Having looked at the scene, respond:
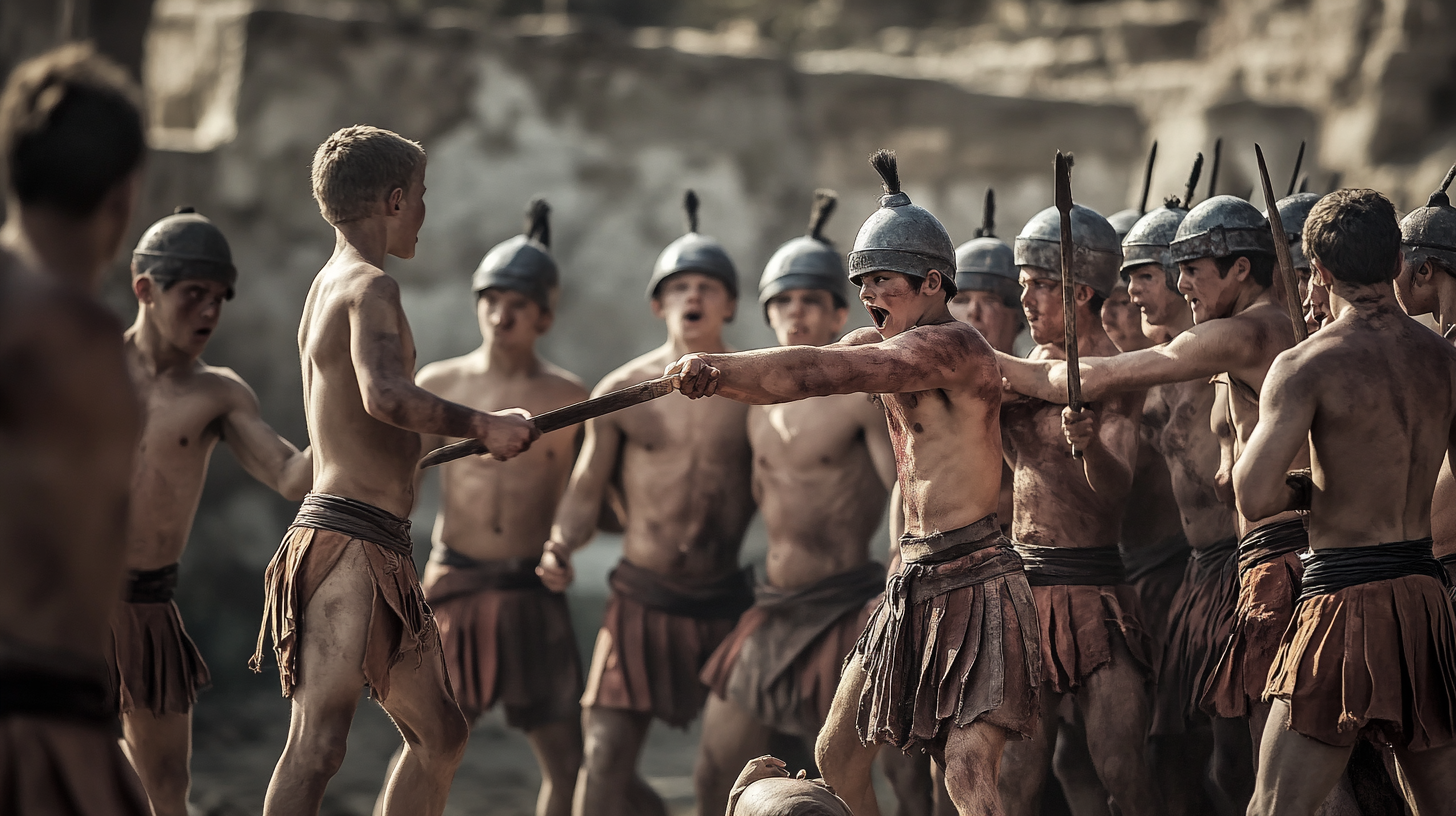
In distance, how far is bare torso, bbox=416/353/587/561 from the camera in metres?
6.75

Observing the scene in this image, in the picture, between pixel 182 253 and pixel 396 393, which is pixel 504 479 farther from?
pixel 396 393

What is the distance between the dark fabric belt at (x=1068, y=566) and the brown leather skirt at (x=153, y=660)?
290 centimetres

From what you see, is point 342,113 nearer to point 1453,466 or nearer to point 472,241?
point 472,241

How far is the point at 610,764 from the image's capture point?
20.8ft

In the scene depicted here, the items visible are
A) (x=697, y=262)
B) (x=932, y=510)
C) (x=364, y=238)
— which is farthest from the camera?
(x=697, y=262)

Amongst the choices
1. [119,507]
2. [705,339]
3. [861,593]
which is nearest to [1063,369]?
[861,593]

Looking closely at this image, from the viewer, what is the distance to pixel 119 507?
9.23 feet

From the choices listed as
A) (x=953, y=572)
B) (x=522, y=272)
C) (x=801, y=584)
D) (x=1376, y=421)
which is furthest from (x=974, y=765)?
(x=522, y=272)

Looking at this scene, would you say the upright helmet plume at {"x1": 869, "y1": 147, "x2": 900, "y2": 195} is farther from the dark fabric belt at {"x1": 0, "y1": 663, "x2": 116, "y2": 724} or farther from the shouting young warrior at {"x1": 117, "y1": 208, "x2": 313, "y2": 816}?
the dark fabric belt at {"x1": 0, "y1": 663, "x2": 116, "y2": 724}

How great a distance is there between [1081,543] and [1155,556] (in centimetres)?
92

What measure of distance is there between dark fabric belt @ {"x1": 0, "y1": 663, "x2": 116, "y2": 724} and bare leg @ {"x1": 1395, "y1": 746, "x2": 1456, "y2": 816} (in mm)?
3332

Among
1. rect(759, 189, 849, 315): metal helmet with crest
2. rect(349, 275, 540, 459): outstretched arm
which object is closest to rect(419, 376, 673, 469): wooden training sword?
rect(349, 275, 540, 459): outstretched arm

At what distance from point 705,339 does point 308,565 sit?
2.84 metres

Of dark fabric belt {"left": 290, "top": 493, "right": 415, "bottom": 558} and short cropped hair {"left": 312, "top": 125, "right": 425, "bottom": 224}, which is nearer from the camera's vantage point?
dark fabric belt {"left": 290, "top": 493, "right": 415, "bottom": 558}
